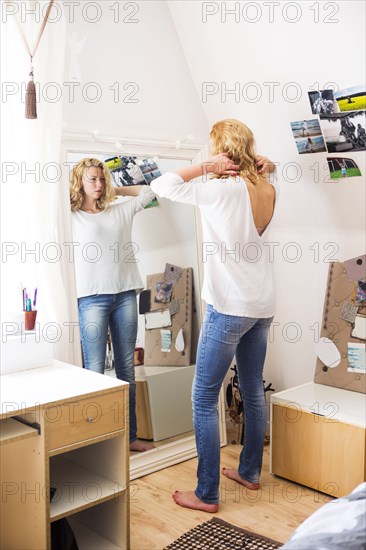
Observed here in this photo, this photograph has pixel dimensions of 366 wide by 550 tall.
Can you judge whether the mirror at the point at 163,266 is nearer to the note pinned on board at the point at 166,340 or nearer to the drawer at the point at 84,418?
the note pinned on board at the point at 166,340

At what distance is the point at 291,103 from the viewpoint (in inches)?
107

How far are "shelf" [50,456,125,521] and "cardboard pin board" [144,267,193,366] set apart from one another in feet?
2.30

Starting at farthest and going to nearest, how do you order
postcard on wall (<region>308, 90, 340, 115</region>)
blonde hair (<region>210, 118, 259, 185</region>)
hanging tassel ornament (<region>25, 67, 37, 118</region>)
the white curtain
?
postcard on wall (<region>308, 90, 340, 115</region>) → blonde hair (<region>210, 118, 259, 185</region>) → the white curtain → hanging tassel ornament (<region>25, 67, 37, 118</region>)

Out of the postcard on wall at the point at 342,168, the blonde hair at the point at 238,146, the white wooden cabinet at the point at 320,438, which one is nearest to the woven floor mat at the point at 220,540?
the white wooden cabinet at the point at 320,438

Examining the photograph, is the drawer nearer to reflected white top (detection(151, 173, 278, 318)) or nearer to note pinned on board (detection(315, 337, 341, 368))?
reflected white top (detection(151, 173, 278, 318))

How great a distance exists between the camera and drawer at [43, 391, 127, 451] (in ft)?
6.17

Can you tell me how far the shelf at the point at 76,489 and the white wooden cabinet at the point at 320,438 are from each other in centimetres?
89

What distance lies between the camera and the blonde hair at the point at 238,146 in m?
2.38

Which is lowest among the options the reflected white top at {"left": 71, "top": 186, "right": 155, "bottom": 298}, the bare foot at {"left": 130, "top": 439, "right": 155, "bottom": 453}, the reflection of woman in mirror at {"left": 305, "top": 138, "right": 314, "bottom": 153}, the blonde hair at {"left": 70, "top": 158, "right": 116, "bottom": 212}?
the bare foot at {"left": 130, "top": 439, "right": 155, "bottom": 453}

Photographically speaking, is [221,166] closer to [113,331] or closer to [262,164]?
[262,164]

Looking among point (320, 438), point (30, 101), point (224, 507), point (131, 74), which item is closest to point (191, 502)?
point (224, 507)

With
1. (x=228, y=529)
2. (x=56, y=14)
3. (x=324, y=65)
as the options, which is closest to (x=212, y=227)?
(x=324, y=65)

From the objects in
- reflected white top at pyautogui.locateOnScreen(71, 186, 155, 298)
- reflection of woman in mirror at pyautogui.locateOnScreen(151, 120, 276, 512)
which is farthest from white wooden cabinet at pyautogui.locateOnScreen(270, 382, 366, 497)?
reflected white top at pyautogui.locateOnScreen(71, 186, 155, 298)

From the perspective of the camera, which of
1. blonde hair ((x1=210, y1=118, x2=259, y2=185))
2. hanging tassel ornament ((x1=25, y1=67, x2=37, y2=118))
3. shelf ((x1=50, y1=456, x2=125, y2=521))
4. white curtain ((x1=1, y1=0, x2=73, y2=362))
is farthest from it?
blonde hair ((x1=210, y1=118, x2=259, y2=185))
